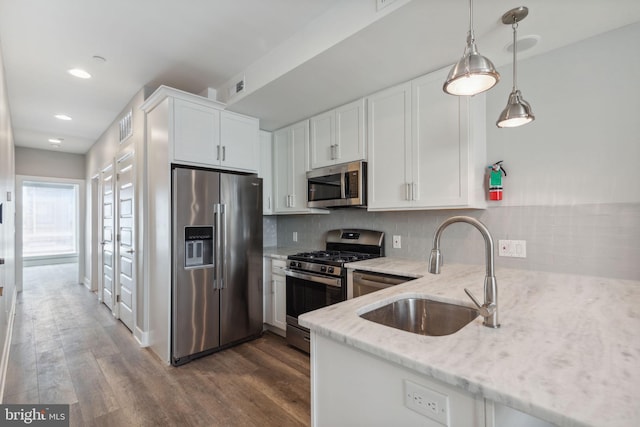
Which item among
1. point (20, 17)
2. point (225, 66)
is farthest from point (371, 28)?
point (20, 17)

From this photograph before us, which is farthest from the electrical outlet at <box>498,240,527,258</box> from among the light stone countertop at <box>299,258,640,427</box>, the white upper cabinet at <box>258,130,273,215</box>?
the white upper cabinet at <box>258,130,273,215</box>

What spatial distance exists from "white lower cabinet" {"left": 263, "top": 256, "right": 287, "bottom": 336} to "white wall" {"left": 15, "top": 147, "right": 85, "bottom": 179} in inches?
214

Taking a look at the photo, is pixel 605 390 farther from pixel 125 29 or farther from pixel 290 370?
pixel 125 29

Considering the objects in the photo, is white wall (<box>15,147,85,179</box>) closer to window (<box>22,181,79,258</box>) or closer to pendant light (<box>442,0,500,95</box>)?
window (<box>22,181,79,258</box>)

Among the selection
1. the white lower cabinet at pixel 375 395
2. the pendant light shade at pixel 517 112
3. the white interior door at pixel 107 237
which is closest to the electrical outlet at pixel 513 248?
the pendant light shade at pixel 517 112

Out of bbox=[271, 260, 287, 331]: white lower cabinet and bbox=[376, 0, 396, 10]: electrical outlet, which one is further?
bbox=[271, 260, 287, 331]: white lower cabinet

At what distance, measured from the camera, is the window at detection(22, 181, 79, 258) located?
8.17 metres

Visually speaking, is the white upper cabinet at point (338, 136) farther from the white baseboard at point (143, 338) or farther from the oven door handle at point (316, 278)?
the white baseboard at point (143, 338)

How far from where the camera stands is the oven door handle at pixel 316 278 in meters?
2.57

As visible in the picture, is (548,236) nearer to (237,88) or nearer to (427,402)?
(427,402)

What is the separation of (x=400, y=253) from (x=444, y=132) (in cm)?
114

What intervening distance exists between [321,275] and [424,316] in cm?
131

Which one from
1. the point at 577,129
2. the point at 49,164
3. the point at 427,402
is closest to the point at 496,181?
the point at 577,129

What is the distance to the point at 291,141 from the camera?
3.52 meters
